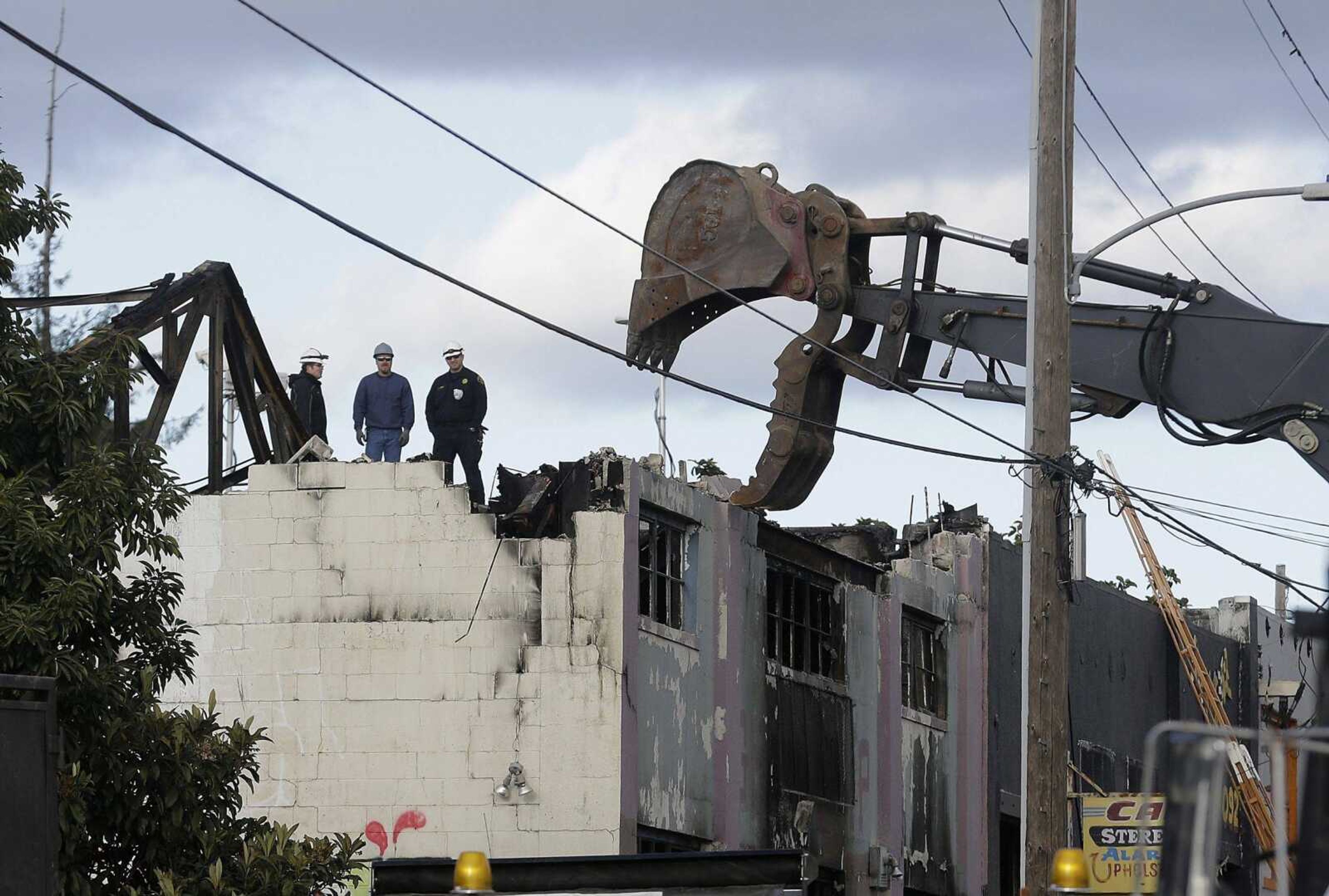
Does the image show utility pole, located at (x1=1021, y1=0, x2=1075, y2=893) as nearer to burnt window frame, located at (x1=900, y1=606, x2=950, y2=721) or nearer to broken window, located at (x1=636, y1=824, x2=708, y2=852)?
broken window, located at (x1=636, y1=824, x2=708, y2=852)

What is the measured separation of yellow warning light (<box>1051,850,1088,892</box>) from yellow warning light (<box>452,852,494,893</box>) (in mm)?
2049

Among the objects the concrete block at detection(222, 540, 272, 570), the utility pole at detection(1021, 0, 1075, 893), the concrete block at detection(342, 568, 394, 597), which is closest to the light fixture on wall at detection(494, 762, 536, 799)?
the concrete block at detection(342, 568, 394, 597)

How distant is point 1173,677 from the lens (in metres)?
37.6

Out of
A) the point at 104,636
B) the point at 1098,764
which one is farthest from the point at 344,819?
the point at 1098,764

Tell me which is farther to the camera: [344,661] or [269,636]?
[269,636]

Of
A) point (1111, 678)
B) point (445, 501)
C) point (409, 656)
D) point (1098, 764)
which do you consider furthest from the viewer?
point (1111, 678)

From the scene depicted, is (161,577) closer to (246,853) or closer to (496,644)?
(246,853)

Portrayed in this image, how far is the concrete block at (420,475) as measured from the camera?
22.3 m

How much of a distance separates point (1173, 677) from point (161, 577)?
25693 millimetres

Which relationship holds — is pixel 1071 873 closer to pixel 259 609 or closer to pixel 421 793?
pixel 421 793

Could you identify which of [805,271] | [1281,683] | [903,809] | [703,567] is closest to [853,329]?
[805,271]

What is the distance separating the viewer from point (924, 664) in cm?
2980

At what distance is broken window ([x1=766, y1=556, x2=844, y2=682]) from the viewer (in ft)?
84.5

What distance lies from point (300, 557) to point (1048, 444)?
351 inches
